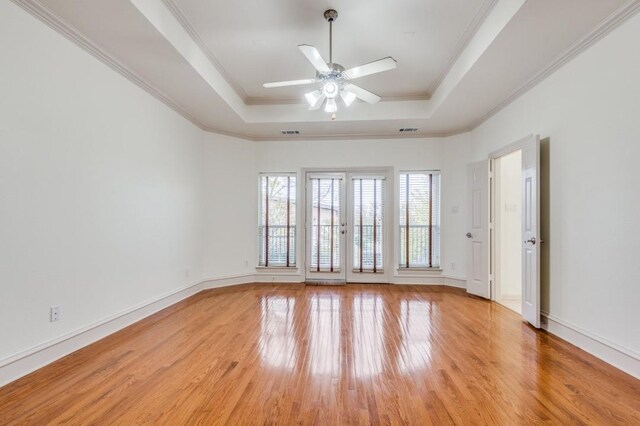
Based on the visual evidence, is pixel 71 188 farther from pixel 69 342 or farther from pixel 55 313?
pixel 69 342

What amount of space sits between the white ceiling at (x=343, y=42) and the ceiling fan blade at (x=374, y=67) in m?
0.59

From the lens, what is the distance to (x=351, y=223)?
595 centimetres

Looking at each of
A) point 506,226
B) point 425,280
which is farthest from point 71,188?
point 506,226

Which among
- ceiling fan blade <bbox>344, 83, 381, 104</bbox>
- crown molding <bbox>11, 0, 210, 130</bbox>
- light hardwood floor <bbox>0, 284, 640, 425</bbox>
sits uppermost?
crown molding <bbox>11, 0, 210, 130</bbox>

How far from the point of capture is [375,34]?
3.36 m

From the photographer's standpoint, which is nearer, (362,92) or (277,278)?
(362,92)

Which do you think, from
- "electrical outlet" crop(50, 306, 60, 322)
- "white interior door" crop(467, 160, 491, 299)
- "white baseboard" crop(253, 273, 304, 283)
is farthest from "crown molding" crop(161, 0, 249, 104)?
"white interior door" crop(467, 160, 491, 299)

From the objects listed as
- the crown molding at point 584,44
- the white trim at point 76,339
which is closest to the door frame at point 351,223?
the crown molding at point 584,44

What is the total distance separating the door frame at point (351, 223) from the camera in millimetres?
5867

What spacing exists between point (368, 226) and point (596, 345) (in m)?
3.70

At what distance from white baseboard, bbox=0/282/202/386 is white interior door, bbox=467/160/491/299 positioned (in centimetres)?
474

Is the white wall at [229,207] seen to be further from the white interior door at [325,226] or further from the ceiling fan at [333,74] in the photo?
the ceiling fan at [333,74]

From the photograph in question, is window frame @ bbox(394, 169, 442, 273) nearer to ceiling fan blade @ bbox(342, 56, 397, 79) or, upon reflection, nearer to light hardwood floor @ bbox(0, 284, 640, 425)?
light hardwood floor @ bbox(0, 284, 640, 425)

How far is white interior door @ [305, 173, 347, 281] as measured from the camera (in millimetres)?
5961
